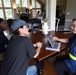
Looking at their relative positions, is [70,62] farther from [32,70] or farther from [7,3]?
[7,3]

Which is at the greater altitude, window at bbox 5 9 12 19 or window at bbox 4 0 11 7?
window at bbox 4 0 11 7

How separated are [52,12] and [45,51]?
3427mm

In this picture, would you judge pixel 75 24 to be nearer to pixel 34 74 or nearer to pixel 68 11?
pixel 34 74

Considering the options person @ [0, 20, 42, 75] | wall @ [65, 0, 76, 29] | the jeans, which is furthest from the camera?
wall @ [65, 0, 76, 29]

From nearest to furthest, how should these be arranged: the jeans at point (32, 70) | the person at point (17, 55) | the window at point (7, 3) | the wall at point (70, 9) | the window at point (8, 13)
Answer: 1. the person at point (17, 55)
2. the jeans at point (32, 70)
3. the wall at point (70, 9)
4. the window at point (7, 3)
5. the window at point (8, 13)

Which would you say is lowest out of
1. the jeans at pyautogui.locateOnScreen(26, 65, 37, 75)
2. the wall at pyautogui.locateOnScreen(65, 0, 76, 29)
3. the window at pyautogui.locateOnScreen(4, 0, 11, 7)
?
the jeans at pyautogui.locateOnScreen(26, 65, 37, 75)

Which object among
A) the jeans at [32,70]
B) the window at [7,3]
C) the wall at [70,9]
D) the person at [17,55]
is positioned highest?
the window at [7,3]

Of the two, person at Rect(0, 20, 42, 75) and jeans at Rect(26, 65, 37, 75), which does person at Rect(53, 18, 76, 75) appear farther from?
person at Rect(0, 20, 42, 75)

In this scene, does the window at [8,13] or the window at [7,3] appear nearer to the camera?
the window at [7,3]

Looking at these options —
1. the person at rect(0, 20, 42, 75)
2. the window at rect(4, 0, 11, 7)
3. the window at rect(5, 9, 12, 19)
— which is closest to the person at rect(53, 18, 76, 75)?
the person at rect(0, 20, 42, 75)

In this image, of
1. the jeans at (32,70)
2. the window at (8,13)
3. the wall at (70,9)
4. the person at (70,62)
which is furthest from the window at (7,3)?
the jeans at (32,70)

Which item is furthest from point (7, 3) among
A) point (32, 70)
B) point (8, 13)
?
point (32, 70)

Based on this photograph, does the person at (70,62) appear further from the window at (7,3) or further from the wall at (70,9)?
the window at (7,3)

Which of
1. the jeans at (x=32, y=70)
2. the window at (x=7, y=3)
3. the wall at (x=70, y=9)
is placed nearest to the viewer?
the jeans at (x=32, y=70)
